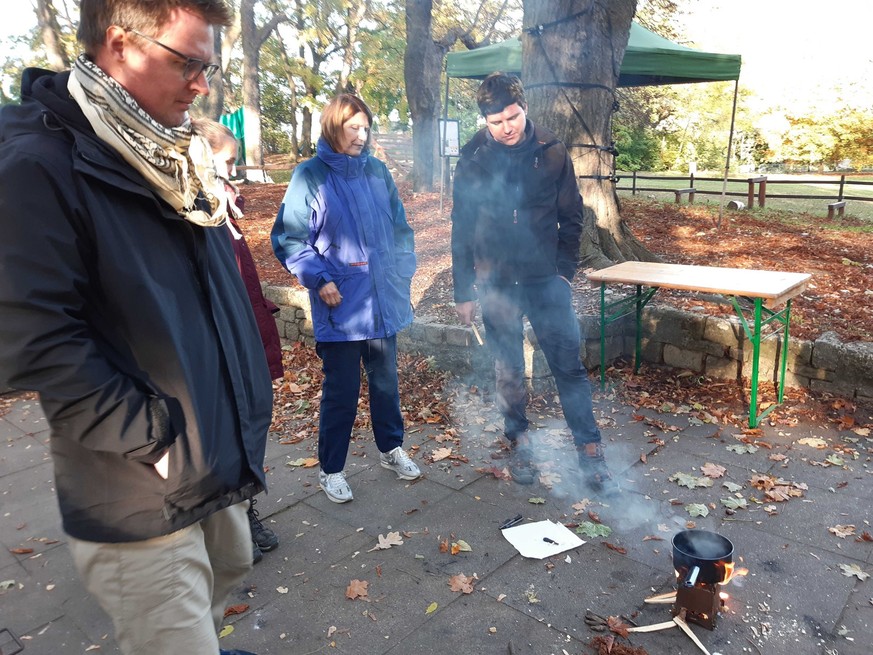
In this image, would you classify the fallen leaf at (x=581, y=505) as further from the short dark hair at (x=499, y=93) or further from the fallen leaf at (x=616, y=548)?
the short dark hair at (x=499, y=93)

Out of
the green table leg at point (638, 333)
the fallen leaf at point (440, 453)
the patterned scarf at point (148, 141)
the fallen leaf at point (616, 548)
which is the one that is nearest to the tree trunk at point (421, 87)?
the green table leg at point (638, 333)

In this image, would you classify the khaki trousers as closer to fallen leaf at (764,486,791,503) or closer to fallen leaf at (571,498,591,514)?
fallen leaf at (571,498,591,514)

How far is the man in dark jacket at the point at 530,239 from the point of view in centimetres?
369

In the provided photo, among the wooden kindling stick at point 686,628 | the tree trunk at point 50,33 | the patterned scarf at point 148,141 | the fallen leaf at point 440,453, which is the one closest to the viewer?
the patterned scarf at point 148,141

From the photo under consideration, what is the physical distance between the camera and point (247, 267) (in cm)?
332

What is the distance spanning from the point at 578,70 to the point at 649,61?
238 centimetres

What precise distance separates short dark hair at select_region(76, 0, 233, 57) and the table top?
379 centimetres

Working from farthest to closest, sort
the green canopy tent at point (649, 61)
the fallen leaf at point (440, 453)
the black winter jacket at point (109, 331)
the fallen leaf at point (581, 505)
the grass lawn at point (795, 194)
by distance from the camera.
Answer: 1. the grass lawn at point (795, 194)
2. the green canopy tent at point (649, 61)
3. the fallen leaf at point (440, 453)
4. the fallen leaf at point (581, 505)
5. the black winter jacket at point (109, 331)

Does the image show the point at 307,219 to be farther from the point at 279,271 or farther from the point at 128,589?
the point at 279,271

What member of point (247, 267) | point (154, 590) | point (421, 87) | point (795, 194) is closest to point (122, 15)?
point (154, 590)

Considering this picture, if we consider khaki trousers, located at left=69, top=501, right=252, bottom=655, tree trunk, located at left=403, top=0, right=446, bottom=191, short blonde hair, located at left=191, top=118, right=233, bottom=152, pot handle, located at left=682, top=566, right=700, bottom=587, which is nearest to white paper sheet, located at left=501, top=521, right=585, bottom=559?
pot handle, located at left=682, top=566, right=700, bottom=587

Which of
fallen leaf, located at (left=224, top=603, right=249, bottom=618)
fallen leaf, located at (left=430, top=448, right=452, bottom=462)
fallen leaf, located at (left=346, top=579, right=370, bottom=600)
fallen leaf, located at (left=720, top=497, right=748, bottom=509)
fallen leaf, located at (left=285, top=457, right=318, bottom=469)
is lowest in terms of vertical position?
fallen leaf, located at (left=285, top=457, right=318, bottom=469)

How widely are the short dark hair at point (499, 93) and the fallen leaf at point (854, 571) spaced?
287cm

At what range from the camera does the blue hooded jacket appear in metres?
3.43
